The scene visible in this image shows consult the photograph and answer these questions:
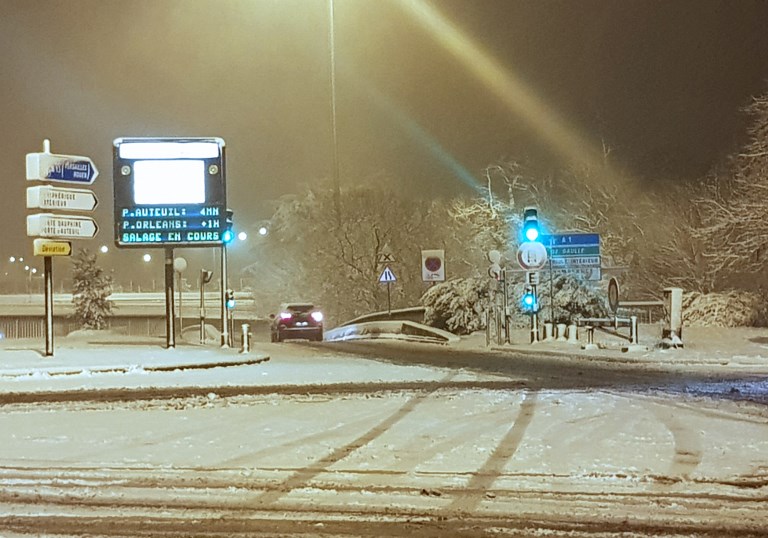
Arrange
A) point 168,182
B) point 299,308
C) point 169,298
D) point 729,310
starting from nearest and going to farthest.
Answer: point 168,182
point 169,298
point 729,310
point 299,308

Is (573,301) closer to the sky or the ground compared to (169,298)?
closer to the ground

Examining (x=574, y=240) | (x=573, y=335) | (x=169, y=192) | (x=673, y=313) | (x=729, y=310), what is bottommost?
(x=573, y=335)

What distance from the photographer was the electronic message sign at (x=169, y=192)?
2347cm

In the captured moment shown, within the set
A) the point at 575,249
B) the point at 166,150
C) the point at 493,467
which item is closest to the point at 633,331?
the point at 575,249

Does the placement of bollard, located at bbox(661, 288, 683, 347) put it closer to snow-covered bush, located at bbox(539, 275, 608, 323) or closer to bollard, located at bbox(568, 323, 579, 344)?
bollard, located at bbox(568, 323, 579, 344)

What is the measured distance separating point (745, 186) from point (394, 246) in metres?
22.6

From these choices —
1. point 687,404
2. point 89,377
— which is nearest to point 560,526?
point 687,404

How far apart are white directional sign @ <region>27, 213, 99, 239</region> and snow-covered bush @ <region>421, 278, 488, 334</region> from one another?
17330 millimetres

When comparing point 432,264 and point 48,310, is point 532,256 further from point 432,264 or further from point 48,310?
point 48,310

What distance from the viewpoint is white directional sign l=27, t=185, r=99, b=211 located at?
2138 cm

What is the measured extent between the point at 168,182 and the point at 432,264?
38.9 ft

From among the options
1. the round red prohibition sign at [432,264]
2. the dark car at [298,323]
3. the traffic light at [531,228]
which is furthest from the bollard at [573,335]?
the dark car at [298,323]

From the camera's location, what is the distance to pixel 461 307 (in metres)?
36.2

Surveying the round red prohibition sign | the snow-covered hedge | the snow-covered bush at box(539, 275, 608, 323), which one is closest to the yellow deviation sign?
the round red prohibition sign
